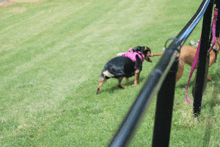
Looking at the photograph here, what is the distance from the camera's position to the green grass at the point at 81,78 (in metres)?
3.21

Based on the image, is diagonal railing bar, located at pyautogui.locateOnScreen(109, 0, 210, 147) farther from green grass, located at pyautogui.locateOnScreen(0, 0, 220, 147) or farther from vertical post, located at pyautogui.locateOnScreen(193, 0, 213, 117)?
green grass, located at pyautogui.locateOnScreen(0, 0, 220, 147)

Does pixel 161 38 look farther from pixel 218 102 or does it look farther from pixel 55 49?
pixel 218 102

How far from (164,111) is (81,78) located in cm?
487

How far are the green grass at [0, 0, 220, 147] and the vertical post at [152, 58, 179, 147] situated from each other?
1841 mm

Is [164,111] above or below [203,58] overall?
above

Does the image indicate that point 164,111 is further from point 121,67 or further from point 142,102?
point 121,67

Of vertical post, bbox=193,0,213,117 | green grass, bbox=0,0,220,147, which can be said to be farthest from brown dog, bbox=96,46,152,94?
vertical post, bbox=193,0,213,117

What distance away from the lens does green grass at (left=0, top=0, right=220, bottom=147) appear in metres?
3.21

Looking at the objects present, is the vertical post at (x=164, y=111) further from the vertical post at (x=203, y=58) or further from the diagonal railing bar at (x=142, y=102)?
the vertical post at (x=203, y=58)

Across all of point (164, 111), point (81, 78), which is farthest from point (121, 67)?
point (164, 111)

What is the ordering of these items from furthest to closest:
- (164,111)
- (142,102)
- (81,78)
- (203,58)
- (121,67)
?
(81,78), (121,67), (203,58), (164,111), (142,102)

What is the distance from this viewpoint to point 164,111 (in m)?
0.98

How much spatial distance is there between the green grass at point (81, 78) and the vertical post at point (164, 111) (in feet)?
6.04

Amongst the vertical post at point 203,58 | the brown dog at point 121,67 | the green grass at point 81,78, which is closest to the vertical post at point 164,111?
the vertical post at point 203,58
